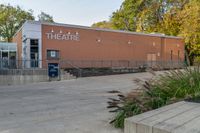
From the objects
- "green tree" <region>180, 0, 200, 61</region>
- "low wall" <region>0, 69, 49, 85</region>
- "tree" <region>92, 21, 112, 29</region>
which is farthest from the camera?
"tree" <region>92, 21, 112, 29</region>

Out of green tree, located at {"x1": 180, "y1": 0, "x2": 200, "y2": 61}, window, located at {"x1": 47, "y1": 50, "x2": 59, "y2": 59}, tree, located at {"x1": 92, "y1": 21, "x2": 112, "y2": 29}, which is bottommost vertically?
window, located at {"x1": 47, "y1": 50, "x2": 59, "y2": 59}

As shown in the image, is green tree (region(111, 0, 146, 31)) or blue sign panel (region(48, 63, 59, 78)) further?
green tree (region(111, 0, 146, 31))

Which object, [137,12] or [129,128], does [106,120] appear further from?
[137,12]

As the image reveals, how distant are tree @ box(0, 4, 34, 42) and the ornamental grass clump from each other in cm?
3849

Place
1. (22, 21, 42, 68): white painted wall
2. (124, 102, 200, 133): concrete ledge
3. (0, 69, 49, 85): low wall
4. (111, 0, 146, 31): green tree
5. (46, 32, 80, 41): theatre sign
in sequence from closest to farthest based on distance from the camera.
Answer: (124, 102, 200, 133): concrete ledge
(0, 69, 49, 85): low wall
(22, 21, 42, 68): white painted wall
(46, 32, 80, 41): theatre sign
(111, 0, 146, 31): green tree

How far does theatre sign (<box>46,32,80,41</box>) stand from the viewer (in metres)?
22.9

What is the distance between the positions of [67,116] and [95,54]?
19.6 m

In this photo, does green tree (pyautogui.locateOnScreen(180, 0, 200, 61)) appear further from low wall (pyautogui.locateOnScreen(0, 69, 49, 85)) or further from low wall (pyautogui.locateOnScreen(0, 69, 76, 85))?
low wall (pyautogui.locateOnScreen(0, 69, 49, 85))

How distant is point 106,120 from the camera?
5621mm

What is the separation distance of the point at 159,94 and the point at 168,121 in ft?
5.44

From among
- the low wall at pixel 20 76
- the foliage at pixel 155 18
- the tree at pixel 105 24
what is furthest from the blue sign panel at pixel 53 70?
the tree at pixel 105 24

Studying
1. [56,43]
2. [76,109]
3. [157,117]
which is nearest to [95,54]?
[56,43]

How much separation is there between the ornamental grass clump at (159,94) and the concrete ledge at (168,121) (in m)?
0.63

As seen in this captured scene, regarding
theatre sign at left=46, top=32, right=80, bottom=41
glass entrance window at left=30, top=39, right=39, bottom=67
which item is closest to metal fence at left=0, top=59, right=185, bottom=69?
glass entrance window at left=30, top=39, right=39, bottom=67
